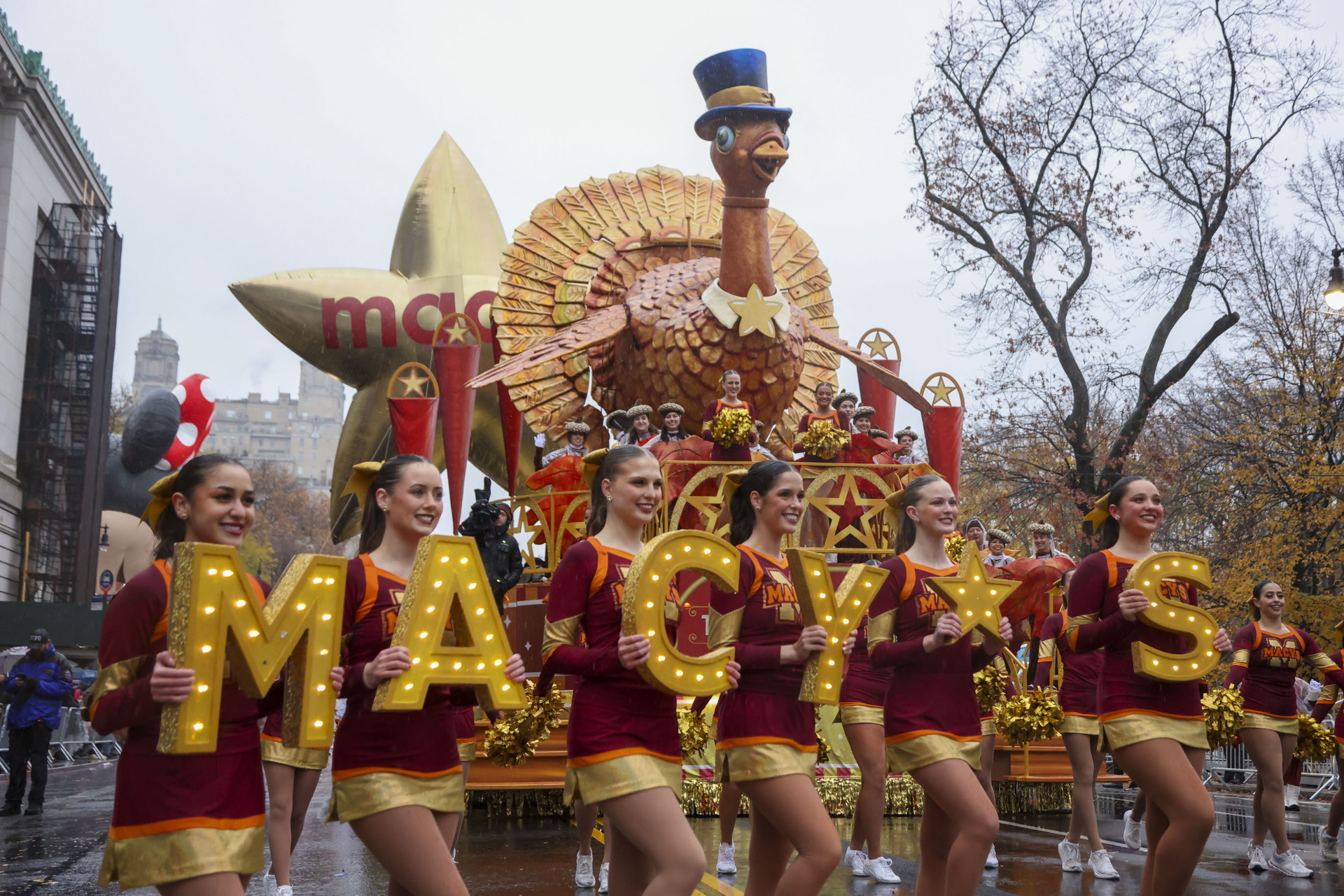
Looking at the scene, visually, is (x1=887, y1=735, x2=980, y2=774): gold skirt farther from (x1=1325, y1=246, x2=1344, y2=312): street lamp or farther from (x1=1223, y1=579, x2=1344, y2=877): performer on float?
(x1=1325, y1=246, x2=1344, y2=312): street lamp

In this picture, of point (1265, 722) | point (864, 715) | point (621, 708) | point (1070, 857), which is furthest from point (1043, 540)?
point (621, 708)

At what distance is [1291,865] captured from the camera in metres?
8.13

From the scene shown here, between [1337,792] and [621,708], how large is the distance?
798cm

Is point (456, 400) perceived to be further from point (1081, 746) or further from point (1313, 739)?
point (1313, 739)

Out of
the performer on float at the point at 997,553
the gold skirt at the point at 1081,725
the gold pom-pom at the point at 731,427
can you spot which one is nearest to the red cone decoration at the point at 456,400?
the gold pom-pom at the point at 731,427

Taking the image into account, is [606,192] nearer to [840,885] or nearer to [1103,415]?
[840,885]

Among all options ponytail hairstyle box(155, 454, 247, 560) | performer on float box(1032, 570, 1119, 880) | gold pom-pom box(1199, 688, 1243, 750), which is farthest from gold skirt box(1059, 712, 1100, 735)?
ponytail hairstyle box(155, 454, 247, 560)

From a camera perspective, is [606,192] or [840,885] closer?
[840,885]

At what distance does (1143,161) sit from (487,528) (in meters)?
15.7

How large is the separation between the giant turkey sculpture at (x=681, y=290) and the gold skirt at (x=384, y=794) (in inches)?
340

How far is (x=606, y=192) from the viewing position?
1566cm

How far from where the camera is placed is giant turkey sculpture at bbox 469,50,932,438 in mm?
12164

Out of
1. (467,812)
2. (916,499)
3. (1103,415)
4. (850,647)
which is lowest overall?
(467,812)

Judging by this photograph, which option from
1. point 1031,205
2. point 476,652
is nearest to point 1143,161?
point 1031,205
